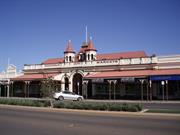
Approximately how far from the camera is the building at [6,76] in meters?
49.6

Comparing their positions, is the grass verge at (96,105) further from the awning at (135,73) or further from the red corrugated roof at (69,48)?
the red corrugated roof at (69,48)

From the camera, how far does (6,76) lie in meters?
51.0

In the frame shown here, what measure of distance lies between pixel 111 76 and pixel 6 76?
24219 mm

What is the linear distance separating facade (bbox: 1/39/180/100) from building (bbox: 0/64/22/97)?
4.10 feet

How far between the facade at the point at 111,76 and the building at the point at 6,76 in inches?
49.2

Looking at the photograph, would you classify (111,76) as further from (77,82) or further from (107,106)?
(107,106)

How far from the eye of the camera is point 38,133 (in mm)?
10477

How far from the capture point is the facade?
34562 mm

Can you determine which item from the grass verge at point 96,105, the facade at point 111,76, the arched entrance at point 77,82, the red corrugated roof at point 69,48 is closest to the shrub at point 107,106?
the grass verge at point 96,105

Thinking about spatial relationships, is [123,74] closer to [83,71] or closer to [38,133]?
[83,71]

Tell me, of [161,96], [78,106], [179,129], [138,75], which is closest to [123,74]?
[138,75]

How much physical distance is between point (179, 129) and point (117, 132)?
2848 mm

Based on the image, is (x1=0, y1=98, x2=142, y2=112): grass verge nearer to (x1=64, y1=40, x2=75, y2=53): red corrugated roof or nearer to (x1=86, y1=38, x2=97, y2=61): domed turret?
(x1=86, y1=38, x2=97, y2=61): domed turret

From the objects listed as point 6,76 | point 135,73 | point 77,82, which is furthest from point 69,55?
point 135,73
